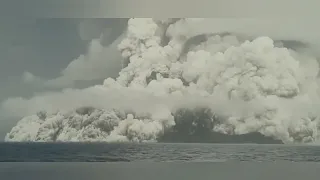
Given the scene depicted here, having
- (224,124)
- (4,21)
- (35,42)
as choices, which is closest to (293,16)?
(224,124)

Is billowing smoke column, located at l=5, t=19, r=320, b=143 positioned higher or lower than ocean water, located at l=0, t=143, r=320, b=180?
higher

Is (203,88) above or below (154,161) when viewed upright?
above

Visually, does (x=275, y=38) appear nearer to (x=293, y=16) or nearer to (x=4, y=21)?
(x=293, y=16)

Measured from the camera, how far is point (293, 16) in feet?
12.5

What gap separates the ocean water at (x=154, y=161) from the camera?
3.69 m

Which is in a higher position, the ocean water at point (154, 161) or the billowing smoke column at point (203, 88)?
the billowing smoke column at point (203, 88)

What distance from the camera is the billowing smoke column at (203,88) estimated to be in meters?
3.76

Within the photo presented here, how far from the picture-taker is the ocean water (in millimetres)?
3691

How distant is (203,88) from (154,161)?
722 millimetres

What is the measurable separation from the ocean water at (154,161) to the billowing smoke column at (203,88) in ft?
0.40

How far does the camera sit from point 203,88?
3791 millimetres

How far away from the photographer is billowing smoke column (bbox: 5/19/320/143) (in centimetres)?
376

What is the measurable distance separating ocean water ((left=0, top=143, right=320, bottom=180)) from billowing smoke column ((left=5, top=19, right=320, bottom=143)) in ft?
0.40

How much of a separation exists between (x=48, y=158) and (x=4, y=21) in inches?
46.3
